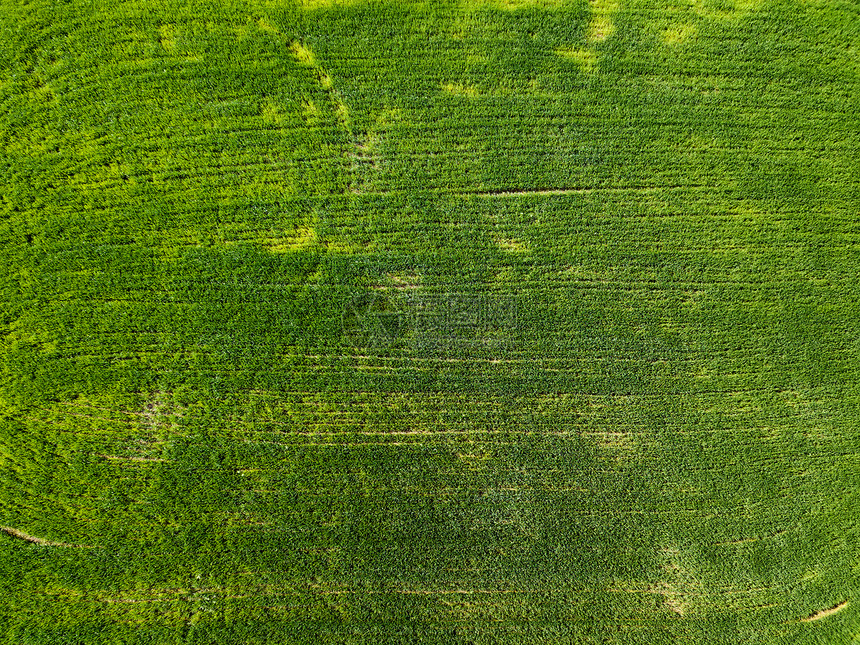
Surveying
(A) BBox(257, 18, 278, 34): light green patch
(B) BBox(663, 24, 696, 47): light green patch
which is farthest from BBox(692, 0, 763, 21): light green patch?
(A) BBox(257, 18, 278, 34): light green patch

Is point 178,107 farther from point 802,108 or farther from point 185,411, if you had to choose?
point 802,108

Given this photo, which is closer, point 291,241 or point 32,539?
point 32,539

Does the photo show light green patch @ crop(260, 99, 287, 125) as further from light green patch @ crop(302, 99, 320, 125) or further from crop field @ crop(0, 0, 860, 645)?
light green patch @ crop(302, 99, 320, 125)

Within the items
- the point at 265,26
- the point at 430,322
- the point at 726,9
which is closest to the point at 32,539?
the point at 430,322

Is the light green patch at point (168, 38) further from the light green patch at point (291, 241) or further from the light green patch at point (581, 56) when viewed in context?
the light green patch at point (581, 56)

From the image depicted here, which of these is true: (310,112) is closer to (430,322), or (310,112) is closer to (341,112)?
(341,112)

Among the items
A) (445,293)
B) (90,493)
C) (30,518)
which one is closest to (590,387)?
(445,293)
